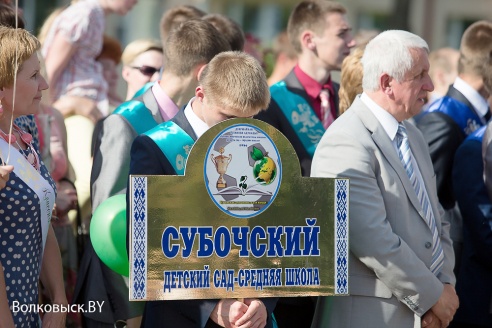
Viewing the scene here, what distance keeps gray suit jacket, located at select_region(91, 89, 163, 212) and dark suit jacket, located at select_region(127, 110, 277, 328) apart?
2.65 ft

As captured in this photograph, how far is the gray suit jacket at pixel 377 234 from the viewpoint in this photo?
429cm

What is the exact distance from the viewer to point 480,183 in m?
5.36

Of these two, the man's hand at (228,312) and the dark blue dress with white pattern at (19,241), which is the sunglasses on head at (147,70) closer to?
the dark blue dress with white pattern at (19,241)

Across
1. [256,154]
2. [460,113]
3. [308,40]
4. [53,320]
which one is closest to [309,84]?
[308,40]

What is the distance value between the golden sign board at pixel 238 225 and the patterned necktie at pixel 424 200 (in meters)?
0.63

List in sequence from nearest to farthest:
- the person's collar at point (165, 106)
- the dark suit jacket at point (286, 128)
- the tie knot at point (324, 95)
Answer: the person's collar at point (165, 106), the dark suit jacket at point (286, 128), the tie knot at point (324, 95)

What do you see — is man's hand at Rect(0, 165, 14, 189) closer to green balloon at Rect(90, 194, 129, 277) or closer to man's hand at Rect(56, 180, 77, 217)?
green balloon at Rect(90, 194, 129, 277)

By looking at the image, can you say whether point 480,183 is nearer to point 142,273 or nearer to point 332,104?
point 332,104

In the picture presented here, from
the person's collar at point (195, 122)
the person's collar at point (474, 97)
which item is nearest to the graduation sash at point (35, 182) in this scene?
the person's collar at point (195, 122)

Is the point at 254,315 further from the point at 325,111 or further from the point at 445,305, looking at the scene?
the point at 325,111

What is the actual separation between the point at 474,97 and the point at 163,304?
126 inches

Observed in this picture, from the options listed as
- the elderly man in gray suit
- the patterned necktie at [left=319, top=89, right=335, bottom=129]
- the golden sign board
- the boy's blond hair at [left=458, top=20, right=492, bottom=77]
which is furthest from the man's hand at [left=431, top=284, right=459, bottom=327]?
the boy's blond hair at [left=458, top=20, right=492, bottom=77]

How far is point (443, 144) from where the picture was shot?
19.3ft

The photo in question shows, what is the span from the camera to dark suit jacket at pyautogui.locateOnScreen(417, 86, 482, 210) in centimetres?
580
